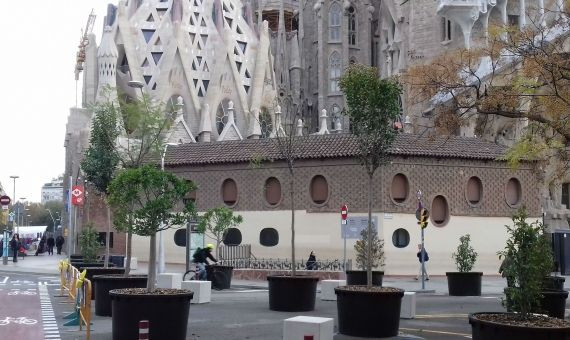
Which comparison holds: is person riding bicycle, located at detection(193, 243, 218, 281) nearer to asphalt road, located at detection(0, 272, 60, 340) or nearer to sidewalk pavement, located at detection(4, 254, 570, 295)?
sidewalk pavement, located at detection(4, 254, 570, 295)

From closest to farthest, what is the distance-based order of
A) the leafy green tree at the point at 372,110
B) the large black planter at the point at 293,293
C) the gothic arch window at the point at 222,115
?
the leafy green tree at the point at 372,110 → the large black planter at the point at 293,293 → the gothic arch window at the point at 222,115

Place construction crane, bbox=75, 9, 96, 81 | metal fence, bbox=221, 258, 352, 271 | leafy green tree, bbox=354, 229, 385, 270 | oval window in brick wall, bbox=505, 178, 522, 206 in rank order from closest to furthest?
1. leafy green tree, bbox=354, 229, 385, 270
2. metal fence, bbox=221, 258, 352, 271
3. oval window in brick wall, bbox=505, 178, 522, 206
4. construction crane, bbox=75, 9, 96, 81

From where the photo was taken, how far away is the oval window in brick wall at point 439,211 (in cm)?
3139

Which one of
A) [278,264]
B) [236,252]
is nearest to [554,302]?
[278,264]

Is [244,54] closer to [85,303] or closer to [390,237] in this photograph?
[390,237]

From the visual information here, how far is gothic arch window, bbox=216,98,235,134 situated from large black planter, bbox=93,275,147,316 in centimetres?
4836

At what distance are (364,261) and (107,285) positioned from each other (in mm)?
11384

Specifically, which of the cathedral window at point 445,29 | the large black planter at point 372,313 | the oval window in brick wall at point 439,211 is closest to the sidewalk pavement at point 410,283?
the oval window in brick wall at point 439,211

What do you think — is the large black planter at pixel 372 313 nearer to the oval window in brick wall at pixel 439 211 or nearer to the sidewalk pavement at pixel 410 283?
the sidewalk pavement at pixel 410 283

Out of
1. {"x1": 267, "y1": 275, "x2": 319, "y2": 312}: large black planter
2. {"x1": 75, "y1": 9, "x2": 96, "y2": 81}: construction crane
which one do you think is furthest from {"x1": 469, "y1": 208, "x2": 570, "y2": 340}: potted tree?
{"x1": 75, "y1": 9, "x2": 96, "y2": 81}: construction crane

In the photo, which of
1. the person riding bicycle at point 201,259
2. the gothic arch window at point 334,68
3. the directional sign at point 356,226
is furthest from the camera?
the gothic arch window at point 334,68

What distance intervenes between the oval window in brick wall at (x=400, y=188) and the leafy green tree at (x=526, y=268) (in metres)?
20.6

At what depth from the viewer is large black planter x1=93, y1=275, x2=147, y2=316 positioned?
1438 centimetres

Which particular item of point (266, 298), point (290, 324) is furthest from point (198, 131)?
point (290, 324)
